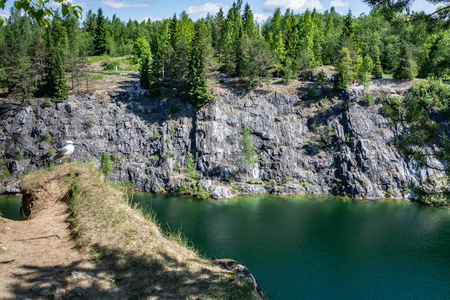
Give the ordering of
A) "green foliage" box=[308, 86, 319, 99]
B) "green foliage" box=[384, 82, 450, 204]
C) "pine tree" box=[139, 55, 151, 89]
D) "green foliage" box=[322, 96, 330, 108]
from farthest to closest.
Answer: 1. "pine tree" box=[139, 55, 151, 89]
2. "green foliage" box=[308, 86, 319, 99]
3. "green foliage" box=[322, 96, 330, 108]
4. "green foliage" box=[384, 82, 450, 204]

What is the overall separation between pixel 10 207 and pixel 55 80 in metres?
21.4

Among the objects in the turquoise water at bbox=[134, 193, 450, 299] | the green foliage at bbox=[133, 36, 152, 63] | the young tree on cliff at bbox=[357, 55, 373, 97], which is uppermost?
the green foliage at bbox=[133, 36, 152, 63]

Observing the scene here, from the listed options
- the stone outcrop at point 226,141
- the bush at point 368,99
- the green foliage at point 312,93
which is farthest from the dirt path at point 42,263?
the bush at point 368,99

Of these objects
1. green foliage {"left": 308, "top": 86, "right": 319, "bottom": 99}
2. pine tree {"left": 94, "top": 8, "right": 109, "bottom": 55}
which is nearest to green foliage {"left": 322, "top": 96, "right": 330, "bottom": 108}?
green foliage {"left": 308, "top": 86, "right": 319, "bottom": 99}

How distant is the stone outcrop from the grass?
99.5ft

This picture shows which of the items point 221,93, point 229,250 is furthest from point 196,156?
point 229,250

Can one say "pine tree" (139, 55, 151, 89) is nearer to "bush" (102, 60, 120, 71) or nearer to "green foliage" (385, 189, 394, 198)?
"bush" (102, 60, 120, 71)

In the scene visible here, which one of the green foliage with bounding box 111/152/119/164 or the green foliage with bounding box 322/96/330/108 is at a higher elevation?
the green foliage with bounding box 322/96/330/108

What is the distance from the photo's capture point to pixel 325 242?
24.5 m

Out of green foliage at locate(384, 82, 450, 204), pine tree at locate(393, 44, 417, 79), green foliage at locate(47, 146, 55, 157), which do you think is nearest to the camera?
green foliage at locate(384, 82, 450, 204)

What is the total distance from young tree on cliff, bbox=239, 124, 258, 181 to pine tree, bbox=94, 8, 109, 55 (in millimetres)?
50427

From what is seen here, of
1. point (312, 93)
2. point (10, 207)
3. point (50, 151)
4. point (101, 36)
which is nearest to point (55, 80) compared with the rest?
point (50, 151)

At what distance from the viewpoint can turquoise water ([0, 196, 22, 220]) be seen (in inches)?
1129

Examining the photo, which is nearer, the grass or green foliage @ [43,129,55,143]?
the grass
